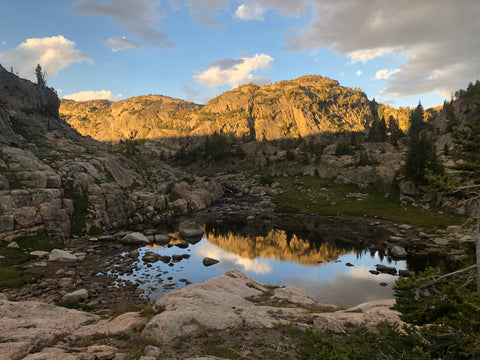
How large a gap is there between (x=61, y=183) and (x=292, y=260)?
49.8 metres

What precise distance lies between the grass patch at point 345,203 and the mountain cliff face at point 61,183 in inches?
1215

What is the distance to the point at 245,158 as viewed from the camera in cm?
16512

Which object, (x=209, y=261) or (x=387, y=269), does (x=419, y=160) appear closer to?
(x=387, y=269)

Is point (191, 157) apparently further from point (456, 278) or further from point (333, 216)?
point (456, 278)

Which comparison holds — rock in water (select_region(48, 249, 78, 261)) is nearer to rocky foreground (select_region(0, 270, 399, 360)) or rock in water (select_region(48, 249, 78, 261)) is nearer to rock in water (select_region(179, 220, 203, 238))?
rocky foreground (select_region(0, 270, 399, 360))

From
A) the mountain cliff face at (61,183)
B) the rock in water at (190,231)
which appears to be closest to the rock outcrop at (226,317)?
the rock in water at (190,231)

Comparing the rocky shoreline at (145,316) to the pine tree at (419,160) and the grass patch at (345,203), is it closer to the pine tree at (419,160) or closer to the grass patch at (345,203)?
the grass patch at (345,203)

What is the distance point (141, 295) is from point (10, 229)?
27202 millimetres

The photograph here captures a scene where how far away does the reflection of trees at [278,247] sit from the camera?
44.7 meters

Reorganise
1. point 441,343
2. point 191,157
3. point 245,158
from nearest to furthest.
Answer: point 441,343, point 245,158, point 191,157

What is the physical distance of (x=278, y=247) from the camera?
49688 millimetres

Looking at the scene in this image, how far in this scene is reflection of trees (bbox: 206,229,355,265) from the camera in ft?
147

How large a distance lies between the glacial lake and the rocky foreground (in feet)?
39.6

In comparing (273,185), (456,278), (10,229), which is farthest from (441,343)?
(273,185)
